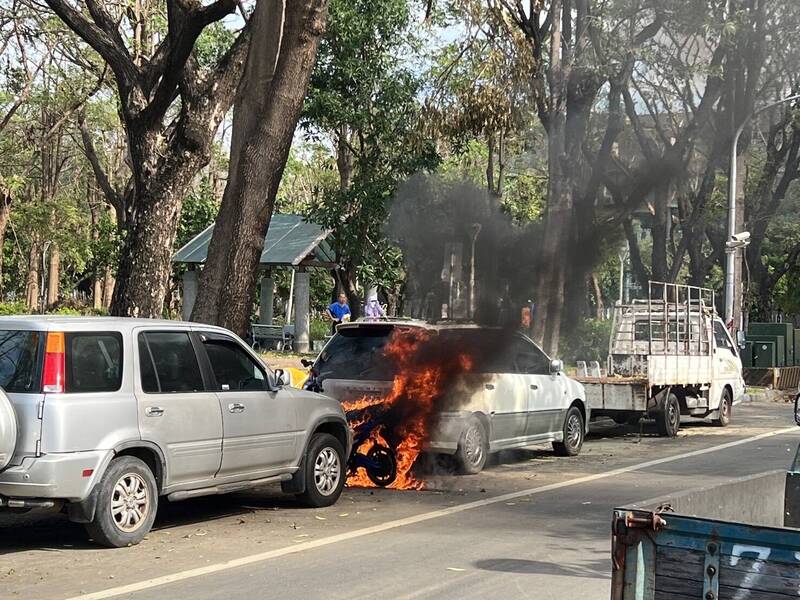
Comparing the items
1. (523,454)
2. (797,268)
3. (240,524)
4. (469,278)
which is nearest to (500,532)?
(240,524)

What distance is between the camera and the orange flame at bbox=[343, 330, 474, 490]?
11352 mm

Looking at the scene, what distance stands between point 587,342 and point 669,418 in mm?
8613

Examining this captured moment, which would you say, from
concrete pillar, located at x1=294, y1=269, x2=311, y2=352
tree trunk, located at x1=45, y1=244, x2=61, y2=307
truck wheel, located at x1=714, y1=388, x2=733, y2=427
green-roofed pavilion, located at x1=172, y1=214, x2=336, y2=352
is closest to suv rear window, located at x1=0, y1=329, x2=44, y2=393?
truck wheel, located at x1=714, y1=388, x2=733, y2=427

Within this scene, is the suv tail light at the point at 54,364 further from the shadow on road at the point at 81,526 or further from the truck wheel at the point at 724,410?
the truck wheel at the point at 724,410

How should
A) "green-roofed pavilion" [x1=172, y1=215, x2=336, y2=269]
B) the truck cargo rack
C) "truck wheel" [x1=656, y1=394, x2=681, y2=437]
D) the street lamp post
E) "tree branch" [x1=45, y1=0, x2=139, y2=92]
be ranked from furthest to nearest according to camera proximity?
1. "green-roofed pavilion" [x1=172, y1=215, x2=336, y2=269]
2. the street lamp post
3. the truck cargo rack
4. "truck wheel" [x1=656, y1=394, x2=681, y2=437]
5. "tree branch" [x1=45, y1=0, x2=139, y2=92]

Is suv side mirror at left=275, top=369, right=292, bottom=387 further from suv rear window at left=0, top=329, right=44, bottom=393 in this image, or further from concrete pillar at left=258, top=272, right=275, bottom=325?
concrete pillar at left=258, top=272, right=275, bottom=325

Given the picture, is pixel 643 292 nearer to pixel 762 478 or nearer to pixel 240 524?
pixel 240 524

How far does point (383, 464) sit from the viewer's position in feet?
37.6

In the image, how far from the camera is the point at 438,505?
1027cm

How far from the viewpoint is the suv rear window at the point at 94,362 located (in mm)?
7902

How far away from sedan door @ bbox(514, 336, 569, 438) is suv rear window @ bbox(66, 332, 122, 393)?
618 cm

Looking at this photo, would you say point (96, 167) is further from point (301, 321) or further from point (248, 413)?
point (248, 413)

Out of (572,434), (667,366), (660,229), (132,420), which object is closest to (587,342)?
(660,229)

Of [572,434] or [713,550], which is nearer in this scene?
[713,550]
